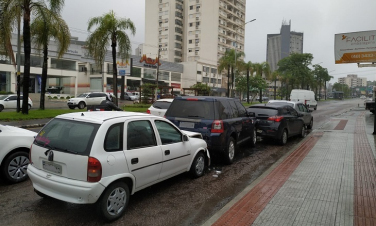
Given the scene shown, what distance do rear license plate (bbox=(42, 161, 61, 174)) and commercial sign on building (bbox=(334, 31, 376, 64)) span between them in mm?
17632

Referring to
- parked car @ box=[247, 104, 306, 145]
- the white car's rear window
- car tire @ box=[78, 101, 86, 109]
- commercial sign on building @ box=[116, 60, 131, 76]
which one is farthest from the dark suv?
car tire @ box=[78, 101, 86, 109]

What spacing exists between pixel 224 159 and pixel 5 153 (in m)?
4.74

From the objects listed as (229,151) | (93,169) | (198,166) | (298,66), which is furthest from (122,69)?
(298,66)

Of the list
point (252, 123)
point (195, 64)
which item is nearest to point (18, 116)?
point (252, 123)

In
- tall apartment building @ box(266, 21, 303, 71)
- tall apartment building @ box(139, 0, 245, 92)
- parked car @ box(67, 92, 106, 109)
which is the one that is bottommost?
parked car @ box(67, 92, 106, 109)

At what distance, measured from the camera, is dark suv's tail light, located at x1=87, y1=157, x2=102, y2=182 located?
364cm

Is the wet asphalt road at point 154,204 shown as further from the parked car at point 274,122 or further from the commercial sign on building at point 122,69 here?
the commercial sign on building at point 122,69

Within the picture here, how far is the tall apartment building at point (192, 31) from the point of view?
271ft

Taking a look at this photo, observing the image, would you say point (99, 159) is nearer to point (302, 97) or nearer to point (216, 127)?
point (216, 127)

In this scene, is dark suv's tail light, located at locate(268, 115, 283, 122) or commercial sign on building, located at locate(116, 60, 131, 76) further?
commercial sign on building, located at locate(116, 60, 131, 76)

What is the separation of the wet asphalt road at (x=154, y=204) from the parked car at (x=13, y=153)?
0.66 feet

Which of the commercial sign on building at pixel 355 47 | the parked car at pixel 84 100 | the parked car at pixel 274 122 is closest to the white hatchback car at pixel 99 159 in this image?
the parked car at pixel 274 122

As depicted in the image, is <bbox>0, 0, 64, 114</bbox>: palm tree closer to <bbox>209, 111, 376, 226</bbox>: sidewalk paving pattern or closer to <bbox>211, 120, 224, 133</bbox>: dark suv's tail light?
<bbox>211, 120, 224, 133</bbox>: dark suv's tail light

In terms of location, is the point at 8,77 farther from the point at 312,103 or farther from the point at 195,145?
the point at 195,145
